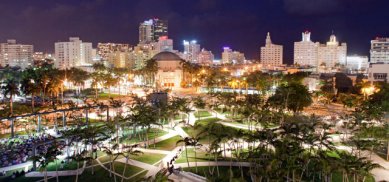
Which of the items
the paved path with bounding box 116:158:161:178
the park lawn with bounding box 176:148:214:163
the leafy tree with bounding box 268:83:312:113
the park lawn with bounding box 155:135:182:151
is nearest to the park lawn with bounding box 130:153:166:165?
the paved path with bounding box 116:158:161:178

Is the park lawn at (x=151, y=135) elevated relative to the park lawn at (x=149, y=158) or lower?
elevated

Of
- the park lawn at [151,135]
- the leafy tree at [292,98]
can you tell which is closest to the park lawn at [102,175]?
the park lawn at [151,135]

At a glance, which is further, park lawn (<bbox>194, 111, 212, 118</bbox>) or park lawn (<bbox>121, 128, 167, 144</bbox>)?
park lawn (<bbox>194, 111, 212, 118</bbox>)

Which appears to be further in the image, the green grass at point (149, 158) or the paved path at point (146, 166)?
the green grass at point (149, 158)

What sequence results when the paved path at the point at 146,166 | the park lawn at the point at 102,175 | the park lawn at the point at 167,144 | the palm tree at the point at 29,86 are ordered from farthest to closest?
1. the palm tree at the point at 29,86
2. the park lawn at the point at 167,144
3. the paved path at the point at 146,166
4. the park lawn at the point at 102,175

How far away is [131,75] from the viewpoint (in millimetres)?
147625

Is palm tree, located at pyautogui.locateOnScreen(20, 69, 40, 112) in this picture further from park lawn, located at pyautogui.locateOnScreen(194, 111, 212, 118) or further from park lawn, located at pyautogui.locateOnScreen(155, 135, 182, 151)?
park lawn, located at pyautogui.locateOnScreen(155, 135, 182, 151)

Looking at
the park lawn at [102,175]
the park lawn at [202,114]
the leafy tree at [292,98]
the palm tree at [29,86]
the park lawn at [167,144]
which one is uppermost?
the palm tree at [29,86]

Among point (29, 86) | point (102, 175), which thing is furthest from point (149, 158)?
point (29, 86)

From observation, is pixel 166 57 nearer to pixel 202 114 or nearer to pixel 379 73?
pixel 379 73

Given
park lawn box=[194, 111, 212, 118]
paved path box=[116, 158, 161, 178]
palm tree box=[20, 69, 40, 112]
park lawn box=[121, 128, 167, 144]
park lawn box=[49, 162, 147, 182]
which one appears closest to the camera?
park lawn box=[49, 162, 147, 182]

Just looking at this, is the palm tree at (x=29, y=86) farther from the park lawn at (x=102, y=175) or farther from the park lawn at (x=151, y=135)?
the park lawn at (x=102, y=175)

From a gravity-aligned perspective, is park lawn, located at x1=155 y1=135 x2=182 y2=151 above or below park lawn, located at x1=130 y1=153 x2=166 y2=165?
above

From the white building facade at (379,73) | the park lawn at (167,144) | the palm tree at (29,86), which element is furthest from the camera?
the white building facade at (379,73)
